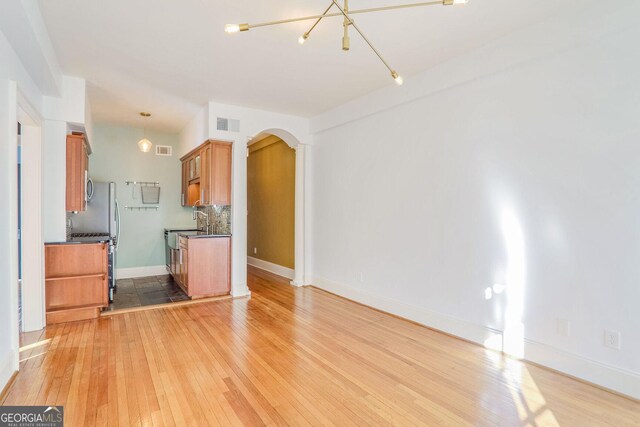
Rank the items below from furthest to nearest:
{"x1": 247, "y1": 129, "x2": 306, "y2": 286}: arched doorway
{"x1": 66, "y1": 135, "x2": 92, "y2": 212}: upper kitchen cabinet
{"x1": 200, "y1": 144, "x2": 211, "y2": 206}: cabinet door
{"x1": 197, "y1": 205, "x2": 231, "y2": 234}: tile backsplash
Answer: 1. {"x1": 247, "y1": 129, "x2": 306, "y2": 286}: arched doorway
2. {"x1": 197, "y1": 205, "x2": 231, "y2": 234}: tile backsplash
3. {"x1": 200, "y1": 144, "x2": 211, "y2": 206}: cabinet door
4. {"x1": 66, "y1": 135, "x2": 92, "y2": 212}: upper kitchen cabinet

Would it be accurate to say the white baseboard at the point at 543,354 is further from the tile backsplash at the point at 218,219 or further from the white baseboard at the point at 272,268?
the tile backsplash at the point at 218,219

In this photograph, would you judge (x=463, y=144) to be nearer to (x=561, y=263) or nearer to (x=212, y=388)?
(x=561, y=263)

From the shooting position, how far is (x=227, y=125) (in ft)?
16.6

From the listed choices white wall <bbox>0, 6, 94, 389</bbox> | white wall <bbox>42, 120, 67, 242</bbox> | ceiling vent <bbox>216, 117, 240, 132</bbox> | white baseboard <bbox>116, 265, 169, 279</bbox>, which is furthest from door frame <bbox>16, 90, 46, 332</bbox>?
white baseboard <bbox>116, 265, 169, 279</bbox>

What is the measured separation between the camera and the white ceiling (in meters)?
2.68

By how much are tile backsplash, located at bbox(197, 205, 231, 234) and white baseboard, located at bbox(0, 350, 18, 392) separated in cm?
301

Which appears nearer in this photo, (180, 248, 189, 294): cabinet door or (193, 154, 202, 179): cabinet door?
(180, 248, 189, 294): cabinet door

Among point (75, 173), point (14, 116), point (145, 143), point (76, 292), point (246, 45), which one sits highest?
point (246, 45)

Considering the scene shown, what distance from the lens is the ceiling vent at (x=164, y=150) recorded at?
664cm

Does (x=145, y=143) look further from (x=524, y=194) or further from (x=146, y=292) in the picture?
(x=524, y=194)

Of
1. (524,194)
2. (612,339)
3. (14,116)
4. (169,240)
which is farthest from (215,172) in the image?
(612,339)

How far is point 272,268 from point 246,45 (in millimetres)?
4826

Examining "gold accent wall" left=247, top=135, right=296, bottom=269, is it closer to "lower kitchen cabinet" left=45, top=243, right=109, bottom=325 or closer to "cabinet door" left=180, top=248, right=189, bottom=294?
"cabinet door" left=180, top=248, right=189, bottom=294

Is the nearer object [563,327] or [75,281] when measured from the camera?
[563,327]
